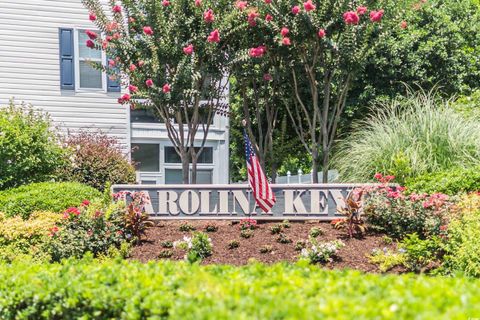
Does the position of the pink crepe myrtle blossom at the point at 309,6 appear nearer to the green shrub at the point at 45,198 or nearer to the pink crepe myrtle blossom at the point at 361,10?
the pink crepe myrtle blossom at the point at 361,10

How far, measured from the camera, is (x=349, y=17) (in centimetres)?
973

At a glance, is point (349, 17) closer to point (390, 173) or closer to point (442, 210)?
point (390, 173)

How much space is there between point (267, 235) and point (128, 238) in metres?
1.81

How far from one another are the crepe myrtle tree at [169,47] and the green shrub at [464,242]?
16.3 ft

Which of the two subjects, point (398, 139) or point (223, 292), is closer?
point (223, 292)

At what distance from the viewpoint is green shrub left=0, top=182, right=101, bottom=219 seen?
938 cm

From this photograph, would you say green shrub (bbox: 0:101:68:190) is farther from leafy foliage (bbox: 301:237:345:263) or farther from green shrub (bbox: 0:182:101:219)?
leafy foliage (bbox: 301:237:345:263)

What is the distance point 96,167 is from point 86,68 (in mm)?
3161

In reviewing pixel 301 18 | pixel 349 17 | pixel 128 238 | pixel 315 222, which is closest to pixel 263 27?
pixel 301 18

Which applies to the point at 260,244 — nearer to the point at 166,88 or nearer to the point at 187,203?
the point at 187,203

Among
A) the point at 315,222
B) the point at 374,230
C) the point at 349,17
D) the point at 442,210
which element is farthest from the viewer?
→ the point at 349,17

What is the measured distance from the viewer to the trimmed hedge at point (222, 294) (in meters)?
2.67

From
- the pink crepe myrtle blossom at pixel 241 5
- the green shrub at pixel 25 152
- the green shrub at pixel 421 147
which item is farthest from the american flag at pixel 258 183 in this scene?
the green shrub at pixel 25 152

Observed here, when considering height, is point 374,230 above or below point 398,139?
below
